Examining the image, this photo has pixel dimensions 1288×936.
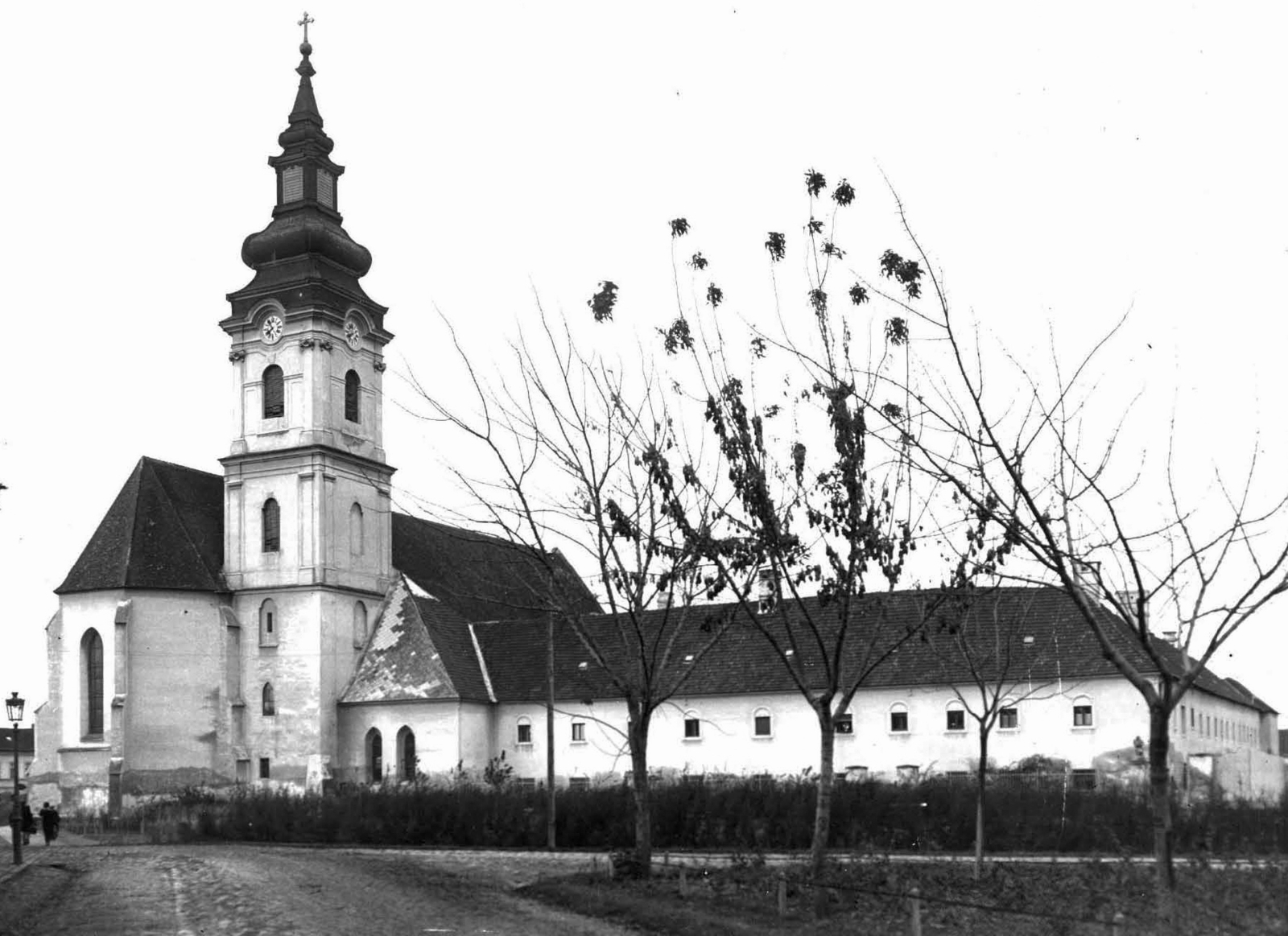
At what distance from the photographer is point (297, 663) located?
63000 millimetres

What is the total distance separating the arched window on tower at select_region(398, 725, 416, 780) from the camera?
60875 mm

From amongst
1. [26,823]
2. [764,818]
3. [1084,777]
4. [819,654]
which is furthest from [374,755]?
[764,818]

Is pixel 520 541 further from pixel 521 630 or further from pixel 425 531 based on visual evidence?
pixel 425 531

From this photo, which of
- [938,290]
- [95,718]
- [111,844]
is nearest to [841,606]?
[938,290]

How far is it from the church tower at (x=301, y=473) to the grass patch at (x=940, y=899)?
38.2 meters

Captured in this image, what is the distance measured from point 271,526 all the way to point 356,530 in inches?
134

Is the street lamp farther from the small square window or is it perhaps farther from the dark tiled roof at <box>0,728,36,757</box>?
the dark tiled roof at <box>0,728,36,757</box>

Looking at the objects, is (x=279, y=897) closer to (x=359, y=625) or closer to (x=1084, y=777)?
(x=1084, y=777)

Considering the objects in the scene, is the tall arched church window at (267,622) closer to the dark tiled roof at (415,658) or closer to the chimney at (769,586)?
the dark tiled roof at (415,658)

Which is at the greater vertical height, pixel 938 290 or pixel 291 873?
pixel 938 290

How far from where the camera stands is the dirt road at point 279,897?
20.8m

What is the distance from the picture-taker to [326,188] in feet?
219

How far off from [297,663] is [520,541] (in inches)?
1480

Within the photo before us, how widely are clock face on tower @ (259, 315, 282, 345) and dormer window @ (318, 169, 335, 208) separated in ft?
17.7
